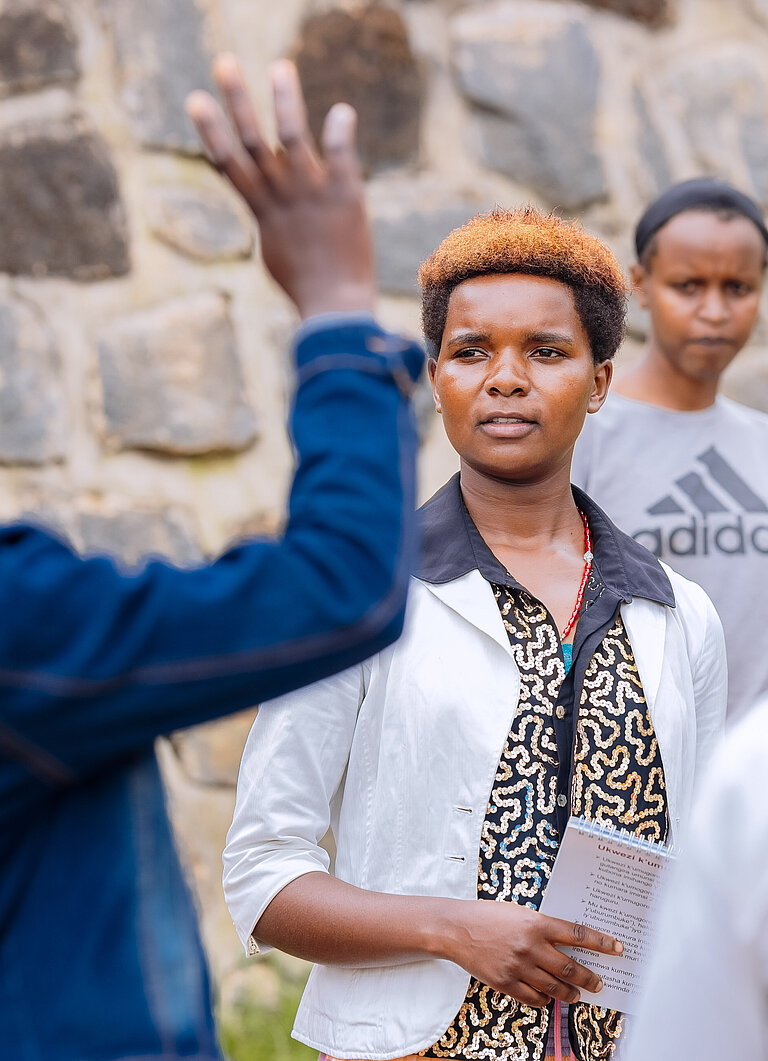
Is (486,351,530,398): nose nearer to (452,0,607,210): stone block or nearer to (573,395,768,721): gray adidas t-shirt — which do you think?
(573,395,768,721): gray adidas t-shirt

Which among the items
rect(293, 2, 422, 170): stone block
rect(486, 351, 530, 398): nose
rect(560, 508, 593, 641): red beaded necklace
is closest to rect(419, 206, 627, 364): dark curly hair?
rect(486, 351, 530, 398): nose

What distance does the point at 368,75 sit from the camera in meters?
2.86

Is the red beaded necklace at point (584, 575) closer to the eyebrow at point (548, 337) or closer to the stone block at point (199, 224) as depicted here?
the eyebrow at point (548, 337)

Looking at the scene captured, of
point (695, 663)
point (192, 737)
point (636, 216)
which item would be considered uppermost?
point (636, 216)

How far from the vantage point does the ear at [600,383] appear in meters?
1.86

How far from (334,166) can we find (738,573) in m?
1.56

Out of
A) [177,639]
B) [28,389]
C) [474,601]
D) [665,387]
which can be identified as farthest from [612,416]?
[177,639]

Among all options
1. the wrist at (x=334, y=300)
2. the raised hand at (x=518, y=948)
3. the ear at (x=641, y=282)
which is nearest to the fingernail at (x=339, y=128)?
the wrist at (x=334, y=300)

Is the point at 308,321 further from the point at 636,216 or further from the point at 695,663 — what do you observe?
the point at 636,216

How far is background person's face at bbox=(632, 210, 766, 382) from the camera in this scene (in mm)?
2590

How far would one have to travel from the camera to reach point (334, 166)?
966 mm

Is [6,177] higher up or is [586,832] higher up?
[6,177]

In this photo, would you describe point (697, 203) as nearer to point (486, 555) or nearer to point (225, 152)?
point (486, 555)

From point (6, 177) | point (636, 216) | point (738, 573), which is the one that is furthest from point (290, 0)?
point (738, 573)
